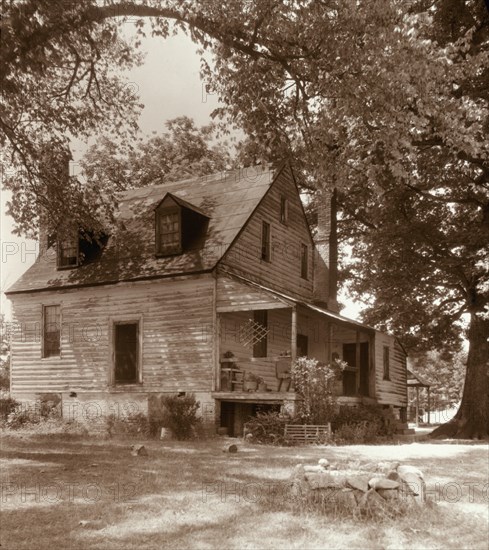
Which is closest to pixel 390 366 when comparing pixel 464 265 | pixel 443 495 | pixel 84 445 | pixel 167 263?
pixel 464 265

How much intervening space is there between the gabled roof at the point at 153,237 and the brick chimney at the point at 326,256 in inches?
231

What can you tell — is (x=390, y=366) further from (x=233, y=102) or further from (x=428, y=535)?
(x=428, y=535)

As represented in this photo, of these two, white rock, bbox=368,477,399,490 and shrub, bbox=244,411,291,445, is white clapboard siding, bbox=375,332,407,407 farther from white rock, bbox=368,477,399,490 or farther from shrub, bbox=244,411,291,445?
white rock, bbox=368,477,399,490

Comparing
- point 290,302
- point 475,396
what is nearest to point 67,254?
point 290,302

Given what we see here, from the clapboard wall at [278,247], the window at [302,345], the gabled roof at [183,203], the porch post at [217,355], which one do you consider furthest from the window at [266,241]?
the porch post at [217,355]

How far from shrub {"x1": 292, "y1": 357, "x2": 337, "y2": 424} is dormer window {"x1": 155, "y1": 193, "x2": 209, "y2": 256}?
6287 millimetres

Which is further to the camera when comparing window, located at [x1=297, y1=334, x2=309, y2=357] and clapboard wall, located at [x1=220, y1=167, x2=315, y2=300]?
window, located at [x1=297, y1=334, x2=309, y2=357]

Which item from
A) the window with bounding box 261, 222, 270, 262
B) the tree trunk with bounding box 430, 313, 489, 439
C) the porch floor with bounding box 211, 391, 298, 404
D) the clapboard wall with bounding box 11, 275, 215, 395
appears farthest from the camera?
the tree trunk with bounding box 430, 313, 489, 439

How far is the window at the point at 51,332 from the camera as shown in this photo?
2450 cm

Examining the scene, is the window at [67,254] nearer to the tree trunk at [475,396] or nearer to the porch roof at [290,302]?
the porch roof at [290,302]

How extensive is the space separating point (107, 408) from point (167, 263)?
17.7ft

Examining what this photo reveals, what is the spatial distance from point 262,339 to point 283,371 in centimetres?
284

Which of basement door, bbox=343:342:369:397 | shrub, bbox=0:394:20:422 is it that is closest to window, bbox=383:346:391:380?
basement door, bbox=343:342:369:397

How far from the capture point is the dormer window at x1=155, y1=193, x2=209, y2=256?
73.6 ft
